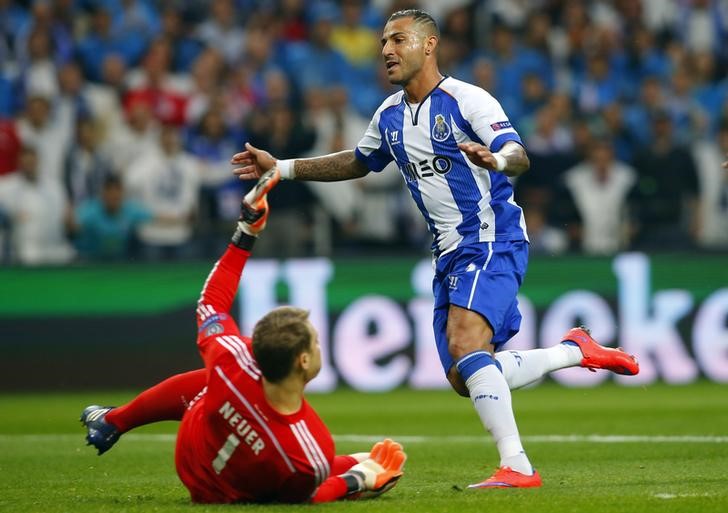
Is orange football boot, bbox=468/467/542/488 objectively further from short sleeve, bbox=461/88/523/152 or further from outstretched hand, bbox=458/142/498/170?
short sleeve, bbox=461/88/523/152

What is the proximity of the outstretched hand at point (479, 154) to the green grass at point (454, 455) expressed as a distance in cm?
169

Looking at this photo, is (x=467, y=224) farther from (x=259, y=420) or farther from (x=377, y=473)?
(x=259, y=420)

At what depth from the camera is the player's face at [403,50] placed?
7.71 m

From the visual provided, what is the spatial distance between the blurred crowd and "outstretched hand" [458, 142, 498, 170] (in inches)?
328

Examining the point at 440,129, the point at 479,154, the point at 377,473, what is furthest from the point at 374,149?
the point at 377,473

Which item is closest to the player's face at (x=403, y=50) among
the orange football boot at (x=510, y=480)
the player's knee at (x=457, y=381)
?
the player's knee at (x=457, y=381)

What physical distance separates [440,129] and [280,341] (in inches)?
84.4

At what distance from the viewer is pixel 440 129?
758 cm

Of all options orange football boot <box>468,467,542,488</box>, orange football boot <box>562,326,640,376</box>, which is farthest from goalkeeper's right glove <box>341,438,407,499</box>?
orange football boot <box>562,326,640,376</box>

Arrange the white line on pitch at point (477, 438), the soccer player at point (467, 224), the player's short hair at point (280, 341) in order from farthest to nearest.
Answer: the white line on pitch at point (477, 438) < the soccer player at point (467, 224) < the player's short hair at point (280, 341)

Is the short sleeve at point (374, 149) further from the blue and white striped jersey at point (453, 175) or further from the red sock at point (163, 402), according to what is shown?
the red sock at point (163, 402)

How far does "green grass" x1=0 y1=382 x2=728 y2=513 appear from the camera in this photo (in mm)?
6562

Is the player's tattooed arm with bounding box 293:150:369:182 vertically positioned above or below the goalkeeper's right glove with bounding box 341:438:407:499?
above

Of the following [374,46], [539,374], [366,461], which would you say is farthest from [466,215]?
[374,46]
